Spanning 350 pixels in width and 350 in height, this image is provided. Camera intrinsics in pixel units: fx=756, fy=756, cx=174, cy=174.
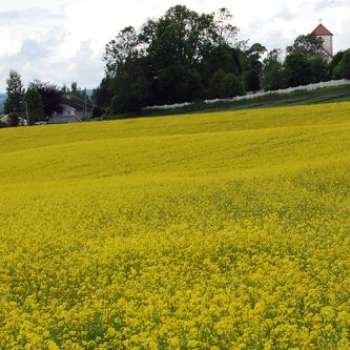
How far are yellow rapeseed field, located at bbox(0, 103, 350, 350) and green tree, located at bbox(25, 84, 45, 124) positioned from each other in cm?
6681

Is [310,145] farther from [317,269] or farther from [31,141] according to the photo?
[31,141]

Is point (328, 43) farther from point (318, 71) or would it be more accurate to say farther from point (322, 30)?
point (318, 71)

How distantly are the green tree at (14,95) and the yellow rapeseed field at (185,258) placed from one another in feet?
276

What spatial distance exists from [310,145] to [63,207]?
10.2 metres

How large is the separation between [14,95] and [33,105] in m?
19.7

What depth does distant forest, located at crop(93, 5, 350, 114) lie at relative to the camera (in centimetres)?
6806

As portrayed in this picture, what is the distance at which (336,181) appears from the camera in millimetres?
15750

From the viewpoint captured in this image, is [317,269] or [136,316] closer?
[136,316]

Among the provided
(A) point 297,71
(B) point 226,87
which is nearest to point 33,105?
(B) point 226,87

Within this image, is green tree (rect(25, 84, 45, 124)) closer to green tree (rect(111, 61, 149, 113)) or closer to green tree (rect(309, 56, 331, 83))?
green tree (rect(111, 61, 149, 113))

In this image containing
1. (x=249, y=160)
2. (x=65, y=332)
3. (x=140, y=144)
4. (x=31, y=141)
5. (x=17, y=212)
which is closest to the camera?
(x=65, y=332)

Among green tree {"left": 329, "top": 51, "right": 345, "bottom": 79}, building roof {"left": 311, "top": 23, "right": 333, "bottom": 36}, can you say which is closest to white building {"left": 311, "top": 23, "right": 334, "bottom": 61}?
building roof {"left": 311, "top": 23, "right": 333, "bottom": 36}

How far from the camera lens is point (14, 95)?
10725 cm

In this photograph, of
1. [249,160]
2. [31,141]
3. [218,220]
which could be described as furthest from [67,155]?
[218,220]
